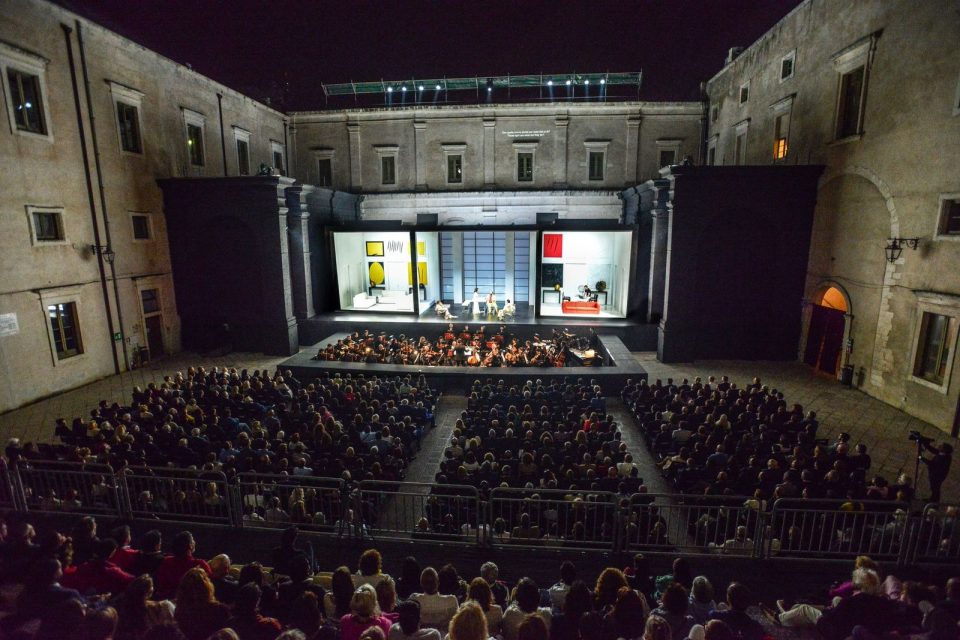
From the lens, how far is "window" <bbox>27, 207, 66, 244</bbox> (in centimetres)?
1442

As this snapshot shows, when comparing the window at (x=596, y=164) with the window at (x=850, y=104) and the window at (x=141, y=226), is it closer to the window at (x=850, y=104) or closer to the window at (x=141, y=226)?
the window at (x=850, y=104)

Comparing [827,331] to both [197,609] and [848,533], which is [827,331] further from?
[197,609]

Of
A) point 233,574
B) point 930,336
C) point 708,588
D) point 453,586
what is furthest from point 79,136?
point 930,336

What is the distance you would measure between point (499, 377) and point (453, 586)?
10.2 m

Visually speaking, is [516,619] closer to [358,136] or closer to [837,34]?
[837,34]

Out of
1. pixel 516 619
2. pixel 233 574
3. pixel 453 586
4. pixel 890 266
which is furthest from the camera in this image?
pixel 890 266

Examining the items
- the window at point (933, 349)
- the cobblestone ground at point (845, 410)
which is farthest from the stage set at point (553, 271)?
the window at point (933, 349)

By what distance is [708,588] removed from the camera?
4.50 m

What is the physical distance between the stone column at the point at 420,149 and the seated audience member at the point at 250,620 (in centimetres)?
2494

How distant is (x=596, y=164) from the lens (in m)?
26.0

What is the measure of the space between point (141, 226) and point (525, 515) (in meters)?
19.4

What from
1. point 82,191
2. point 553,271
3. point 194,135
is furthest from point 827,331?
point 194,135

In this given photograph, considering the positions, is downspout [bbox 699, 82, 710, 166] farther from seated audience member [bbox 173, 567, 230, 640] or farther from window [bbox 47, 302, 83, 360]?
window [bbox 47, 302, 83, 360]

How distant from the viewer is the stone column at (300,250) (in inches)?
784
